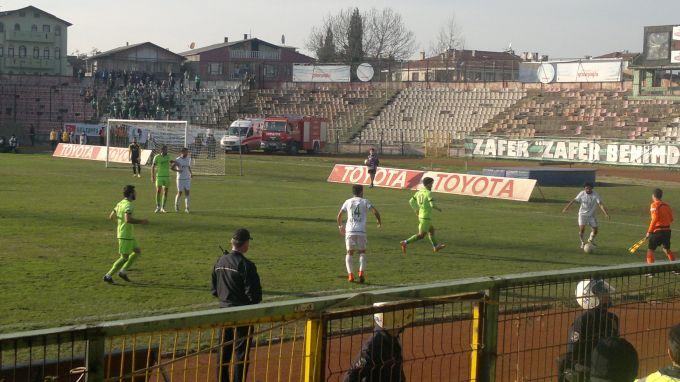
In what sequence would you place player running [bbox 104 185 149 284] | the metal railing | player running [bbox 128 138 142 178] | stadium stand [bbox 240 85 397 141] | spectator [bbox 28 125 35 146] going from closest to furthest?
the metal railing
player running [bbox 104 185 149 284]
player running [bbox 128 138 142 178]
spectator [bbox 28 125 35 146]
stadium stand [bbox 240 85 397 141]

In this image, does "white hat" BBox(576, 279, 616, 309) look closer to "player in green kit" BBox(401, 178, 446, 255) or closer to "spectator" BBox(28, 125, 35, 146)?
"player in green kit" BBox(401, 178, 446, 255)

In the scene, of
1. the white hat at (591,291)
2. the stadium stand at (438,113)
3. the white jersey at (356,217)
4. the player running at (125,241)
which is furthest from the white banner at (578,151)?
the white hat at (591,291)

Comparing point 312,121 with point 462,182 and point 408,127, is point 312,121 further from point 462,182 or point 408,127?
point 462,182

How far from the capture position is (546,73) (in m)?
68.4

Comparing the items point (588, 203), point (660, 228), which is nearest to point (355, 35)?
point (588, 203)

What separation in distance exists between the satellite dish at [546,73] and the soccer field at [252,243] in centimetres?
2996

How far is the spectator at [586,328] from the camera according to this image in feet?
21.3

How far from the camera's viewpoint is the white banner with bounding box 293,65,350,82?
79.4 m

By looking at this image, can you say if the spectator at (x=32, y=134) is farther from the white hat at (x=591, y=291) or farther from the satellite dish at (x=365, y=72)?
the white hat at (x=591, y=291)

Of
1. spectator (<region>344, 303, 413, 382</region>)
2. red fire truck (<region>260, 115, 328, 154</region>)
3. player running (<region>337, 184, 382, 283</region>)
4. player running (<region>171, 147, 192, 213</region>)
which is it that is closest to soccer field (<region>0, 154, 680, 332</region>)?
player running (<region>337, 184, 382, 283</region>)

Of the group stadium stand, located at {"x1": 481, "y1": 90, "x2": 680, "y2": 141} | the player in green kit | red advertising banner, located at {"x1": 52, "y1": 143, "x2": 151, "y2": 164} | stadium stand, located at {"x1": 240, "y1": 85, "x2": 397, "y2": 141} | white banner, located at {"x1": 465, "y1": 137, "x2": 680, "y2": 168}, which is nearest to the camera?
the player in green kit

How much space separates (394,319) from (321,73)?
2958 inches

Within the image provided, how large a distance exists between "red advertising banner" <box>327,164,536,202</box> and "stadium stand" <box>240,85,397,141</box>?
105 feet

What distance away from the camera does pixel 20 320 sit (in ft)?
40.8
